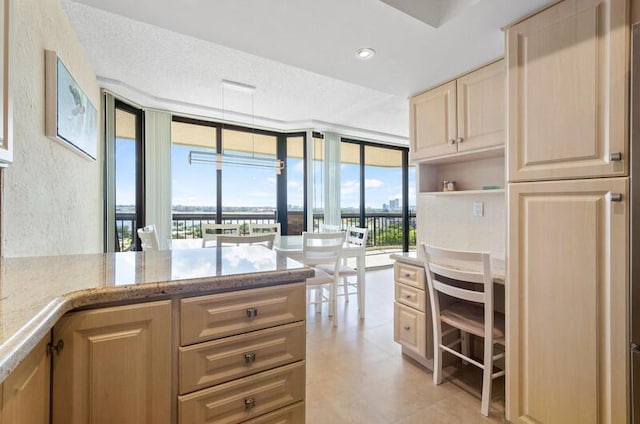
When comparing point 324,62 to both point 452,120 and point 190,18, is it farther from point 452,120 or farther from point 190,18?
point 452,120

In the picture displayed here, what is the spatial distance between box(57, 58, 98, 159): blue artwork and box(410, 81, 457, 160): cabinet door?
2.54 metres

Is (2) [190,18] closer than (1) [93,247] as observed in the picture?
Yes

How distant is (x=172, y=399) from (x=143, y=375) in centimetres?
14

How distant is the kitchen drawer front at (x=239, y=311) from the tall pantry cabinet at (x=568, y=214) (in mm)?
1206

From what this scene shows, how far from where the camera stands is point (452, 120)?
2221 mm

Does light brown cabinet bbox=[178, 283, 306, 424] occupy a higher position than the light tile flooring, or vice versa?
light brown cabinet bbox=[178, 283, 306, 424]

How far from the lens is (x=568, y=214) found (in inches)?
52.9

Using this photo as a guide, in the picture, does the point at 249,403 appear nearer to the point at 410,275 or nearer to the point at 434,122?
the point at 410,275

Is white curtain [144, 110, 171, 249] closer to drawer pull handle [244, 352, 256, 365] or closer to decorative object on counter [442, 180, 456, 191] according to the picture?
drawer pull handle [244, 352, 256, 365]

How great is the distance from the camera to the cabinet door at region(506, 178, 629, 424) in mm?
1196

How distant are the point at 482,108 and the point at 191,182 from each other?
13.0 ft

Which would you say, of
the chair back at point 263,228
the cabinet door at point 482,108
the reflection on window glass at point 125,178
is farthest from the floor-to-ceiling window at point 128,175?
the cabinet door at point 482,108

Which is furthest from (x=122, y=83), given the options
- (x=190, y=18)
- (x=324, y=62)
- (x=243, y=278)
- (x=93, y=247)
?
(x=243, y=278)

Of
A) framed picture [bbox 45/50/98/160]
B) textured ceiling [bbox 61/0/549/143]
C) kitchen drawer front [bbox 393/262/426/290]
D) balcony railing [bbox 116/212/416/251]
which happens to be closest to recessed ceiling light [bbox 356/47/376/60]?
textured ceiling [bbox 61/0/549/143]
